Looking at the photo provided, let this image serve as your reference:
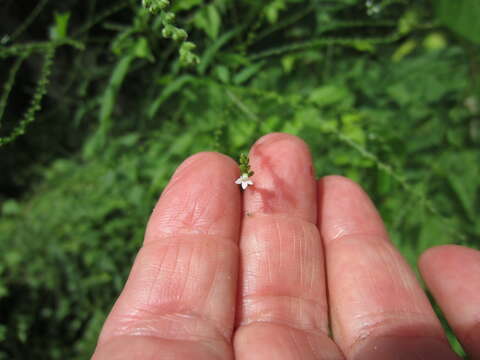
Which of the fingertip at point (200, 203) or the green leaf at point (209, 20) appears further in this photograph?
the green leaf at point (209, 20)

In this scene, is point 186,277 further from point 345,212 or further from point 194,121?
point 194,121

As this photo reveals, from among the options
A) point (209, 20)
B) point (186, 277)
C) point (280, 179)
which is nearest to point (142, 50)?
point (209, 20)

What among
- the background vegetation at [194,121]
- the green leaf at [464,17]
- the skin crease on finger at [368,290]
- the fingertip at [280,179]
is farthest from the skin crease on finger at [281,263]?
the green leaf at [464,17]

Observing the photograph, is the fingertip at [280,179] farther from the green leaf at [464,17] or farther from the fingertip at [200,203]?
the green leaf at [464,17]

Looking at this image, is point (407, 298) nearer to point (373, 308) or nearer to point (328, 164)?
point (373, 308)

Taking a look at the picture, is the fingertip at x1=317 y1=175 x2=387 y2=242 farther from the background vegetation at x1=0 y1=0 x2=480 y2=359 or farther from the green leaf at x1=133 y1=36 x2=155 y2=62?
the green leaf at x1=133 y1=36 x2=155 y2=62

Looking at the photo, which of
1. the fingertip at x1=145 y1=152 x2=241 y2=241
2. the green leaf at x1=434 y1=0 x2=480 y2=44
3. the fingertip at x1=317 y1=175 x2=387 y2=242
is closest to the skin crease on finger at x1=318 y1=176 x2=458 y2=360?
the fingertip at x1=317 y1=175 x2=387 y2=242

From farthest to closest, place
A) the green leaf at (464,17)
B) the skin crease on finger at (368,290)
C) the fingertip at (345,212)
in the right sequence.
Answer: the green leaf at (464,17)
the fingertip at (345,212)
the skin crease on finger at (368,290)

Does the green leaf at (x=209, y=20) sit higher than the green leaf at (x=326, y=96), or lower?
higher
